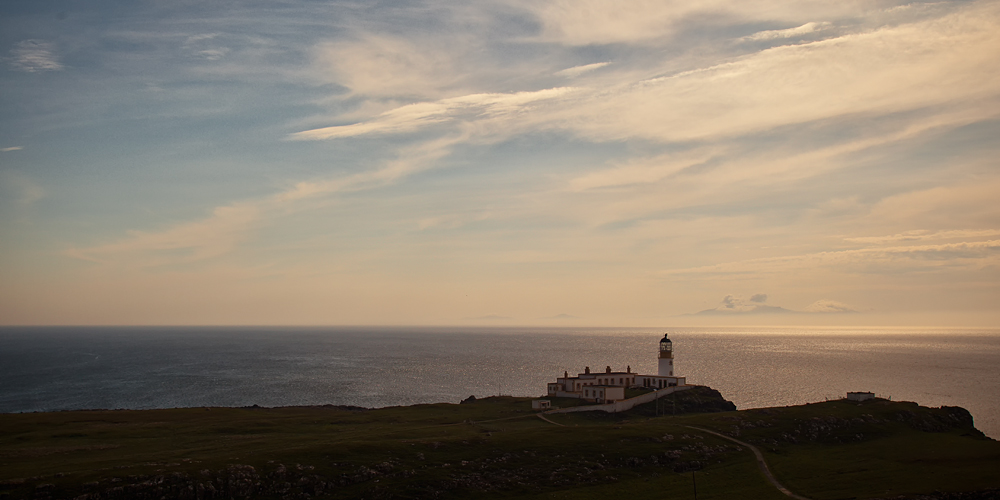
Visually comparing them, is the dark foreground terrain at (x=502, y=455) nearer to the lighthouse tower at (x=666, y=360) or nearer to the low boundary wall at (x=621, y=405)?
the low boundary wall at (x=621, y=405)

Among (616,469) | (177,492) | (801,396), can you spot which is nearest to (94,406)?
(177,492)

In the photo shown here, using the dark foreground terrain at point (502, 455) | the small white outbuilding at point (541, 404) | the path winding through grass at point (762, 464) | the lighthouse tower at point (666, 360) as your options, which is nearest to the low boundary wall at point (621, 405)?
the dark foreground terrain at point (502, 455)

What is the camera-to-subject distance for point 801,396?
171000 millimetres

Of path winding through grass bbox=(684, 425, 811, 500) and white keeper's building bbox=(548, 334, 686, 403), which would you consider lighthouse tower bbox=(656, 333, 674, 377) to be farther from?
path winding through grass bbox=(684, 425, 811, 500)

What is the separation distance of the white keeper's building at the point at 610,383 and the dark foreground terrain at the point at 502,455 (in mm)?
7181

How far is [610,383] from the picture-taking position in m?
116

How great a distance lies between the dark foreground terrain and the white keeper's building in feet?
23.6

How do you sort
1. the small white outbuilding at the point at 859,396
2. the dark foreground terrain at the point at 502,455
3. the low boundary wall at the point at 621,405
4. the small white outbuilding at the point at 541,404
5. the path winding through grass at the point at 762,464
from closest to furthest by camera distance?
1. the dark foreground terrain at the point at 502,455
2. the path winding through grass at the point at 762,464
3. the low boundary wall at the point at 621,405
4. the small white outbuilding at the point at 541,404
5. the small white outbuilding at the point at 859,396

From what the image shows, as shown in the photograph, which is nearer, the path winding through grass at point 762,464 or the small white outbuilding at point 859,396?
the path winding through grass at point 762,464

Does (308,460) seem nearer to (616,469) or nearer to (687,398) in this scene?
(616,469)

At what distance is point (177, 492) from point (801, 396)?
157490mm

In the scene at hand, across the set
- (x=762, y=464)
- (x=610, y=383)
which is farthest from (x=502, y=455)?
(x=610, y=383)

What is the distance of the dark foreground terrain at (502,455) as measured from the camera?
59.0m

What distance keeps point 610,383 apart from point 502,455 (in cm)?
4964
